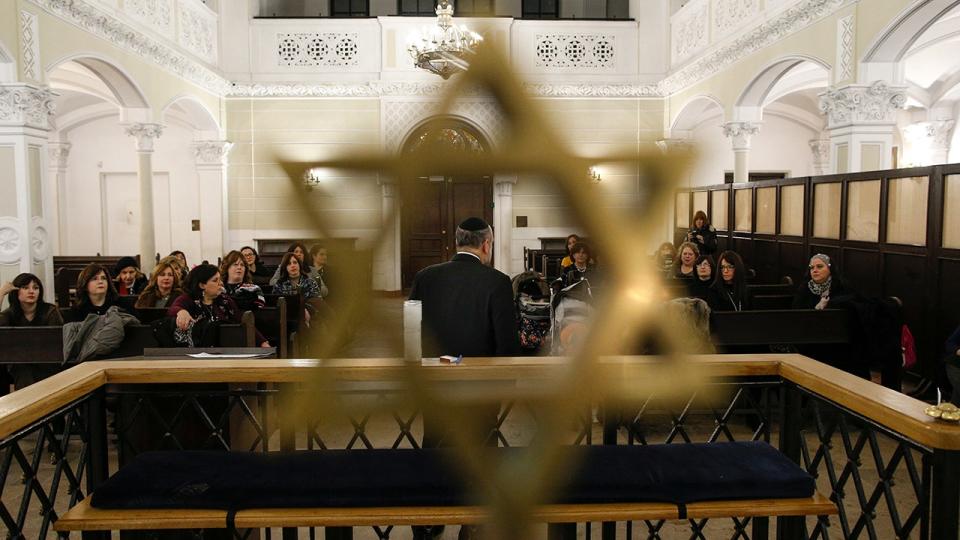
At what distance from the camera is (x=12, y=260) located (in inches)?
249

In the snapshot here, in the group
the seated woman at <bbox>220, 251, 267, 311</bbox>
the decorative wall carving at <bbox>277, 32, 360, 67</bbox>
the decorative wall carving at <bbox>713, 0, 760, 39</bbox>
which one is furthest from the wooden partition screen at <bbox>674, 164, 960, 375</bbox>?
the decorative wall carving at <bbox>277, 32, 360, 67</bbox>

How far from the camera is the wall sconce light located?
588 millimetres

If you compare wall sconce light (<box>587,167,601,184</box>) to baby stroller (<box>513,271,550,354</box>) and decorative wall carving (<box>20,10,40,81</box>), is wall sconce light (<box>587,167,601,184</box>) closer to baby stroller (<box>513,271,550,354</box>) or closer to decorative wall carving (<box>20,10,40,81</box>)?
baby stroller (<box>513,271,550,354</box>)

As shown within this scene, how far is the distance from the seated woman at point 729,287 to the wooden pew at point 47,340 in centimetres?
346

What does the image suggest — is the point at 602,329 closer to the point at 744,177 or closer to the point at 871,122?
the point at 871,122

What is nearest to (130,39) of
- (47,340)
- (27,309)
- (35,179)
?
(35,179)

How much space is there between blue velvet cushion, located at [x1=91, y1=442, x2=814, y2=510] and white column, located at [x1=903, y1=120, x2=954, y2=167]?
13.8m

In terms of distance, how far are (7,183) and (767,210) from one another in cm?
838

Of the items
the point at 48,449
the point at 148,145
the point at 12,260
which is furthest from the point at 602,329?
the point at 148,145

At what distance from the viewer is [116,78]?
8266 millimetres

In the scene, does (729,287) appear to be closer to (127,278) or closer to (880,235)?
(880,235)

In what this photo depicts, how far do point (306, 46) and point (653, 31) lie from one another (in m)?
5.85

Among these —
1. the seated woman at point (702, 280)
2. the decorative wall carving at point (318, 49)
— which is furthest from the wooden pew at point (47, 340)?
the decorative wall carving at point (318, 49)

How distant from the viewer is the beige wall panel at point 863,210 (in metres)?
6.01
